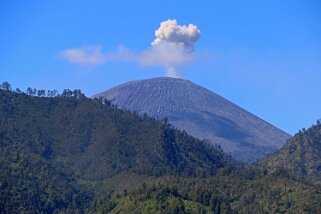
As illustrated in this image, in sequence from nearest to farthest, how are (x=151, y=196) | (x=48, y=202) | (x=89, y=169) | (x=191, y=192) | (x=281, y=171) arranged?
1. (x=151, y=196)
2. (x=191, y=192)
3. (x=48, y=202)
4. (x=281, y=171)
5. (x=89, y=169)

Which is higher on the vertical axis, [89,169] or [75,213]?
[89,169]

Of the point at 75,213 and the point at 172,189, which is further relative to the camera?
the point at 75,213

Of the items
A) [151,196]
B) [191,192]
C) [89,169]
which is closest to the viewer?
[151,196]

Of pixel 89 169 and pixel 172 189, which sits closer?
pixel 172 189

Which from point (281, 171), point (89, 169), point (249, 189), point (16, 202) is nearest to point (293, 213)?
point (249, 189)

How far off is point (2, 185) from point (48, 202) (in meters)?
14.0

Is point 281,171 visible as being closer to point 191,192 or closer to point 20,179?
point 191,192

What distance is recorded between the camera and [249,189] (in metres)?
161

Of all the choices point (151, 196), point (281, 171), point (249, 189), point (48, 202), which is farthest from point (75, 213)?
point (281, 171)

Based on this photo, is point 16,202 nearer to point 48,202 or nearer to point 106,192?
point 48,202

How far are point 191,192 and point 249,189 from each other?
765 inches

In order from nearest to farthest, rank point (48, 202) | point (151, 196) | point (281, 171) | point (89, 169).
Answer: point (151, 196) < point (48, 202) < point (281, 171) < point (89, 169)

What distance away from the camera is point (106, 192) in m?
177

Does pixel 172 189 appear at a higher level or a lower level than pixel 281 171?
lower
